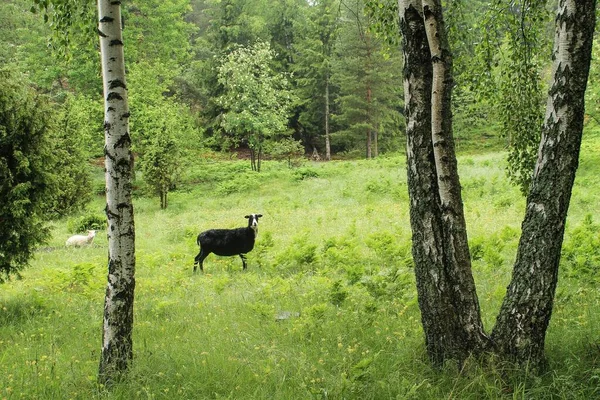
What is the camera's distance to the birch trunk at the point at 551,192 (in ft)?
12.8

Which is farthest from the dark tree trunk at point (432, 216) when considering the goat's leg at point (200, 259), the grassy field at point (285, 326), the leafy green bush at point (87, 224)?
the leafy green bush at point (87, 224)

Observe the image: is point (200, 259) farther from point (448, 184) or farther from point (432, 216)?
point (448, 184)

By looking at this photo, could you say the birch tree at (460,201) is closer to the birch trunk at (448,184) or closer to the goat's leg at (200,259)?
the birch trunk at (448,184)

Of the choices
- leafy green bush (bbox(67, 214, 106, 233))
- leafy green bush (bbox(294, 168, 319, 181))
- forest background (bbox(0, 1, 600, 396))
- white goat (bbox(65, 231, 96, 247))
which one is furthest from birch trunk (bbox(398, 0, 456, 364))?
leafy green bush (bbox(294, 168, 319, 181))

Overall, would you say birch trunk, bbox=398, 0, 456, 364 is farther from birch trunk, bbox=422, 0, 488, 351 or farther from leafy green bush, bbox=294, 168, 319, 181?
leafy green bush, bbox=294, 168, 319, 181

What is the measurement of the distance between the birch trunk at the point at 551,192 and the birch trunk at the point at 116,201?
3.70 m

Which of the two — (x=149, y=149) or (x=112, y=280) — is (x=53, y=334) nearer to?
(x=112, y=280)

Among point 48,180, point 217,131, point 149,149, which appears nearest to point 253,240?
point 48,180

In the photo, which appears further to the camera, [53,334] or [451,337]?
[53,334]

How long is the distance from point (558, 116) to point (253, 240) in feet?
28.2

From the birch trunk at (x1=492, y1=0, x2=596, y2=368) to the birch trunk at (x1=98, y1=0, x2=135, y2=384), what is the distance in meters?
3.70

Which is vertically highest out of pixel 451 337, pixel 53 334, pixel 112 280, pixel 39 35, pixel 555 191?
pixel 39 35

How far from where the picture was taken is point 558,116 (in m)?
3.96

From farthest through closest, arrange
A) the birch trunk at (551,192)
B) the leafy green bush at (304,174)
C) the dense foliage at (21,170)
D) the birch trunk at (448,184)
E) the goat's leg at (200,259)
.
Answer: the leafy green bush at (304,174)
the goat's leg at (200,259)
the dense foliage at (21,170)
the birch trunk at (448,184)
the birch trunk at (551,192)
